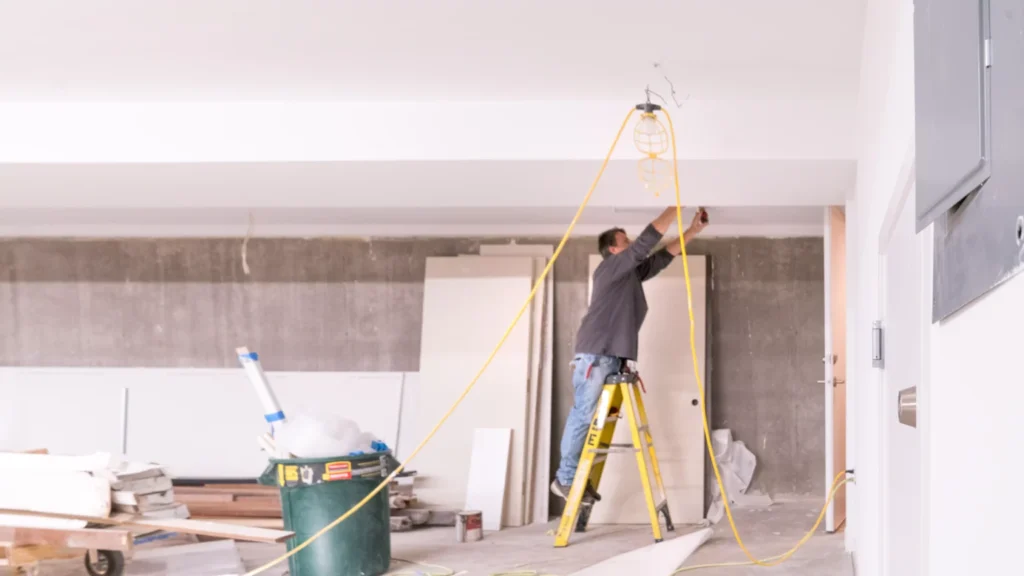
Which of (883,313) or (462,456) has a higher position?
(883,313)

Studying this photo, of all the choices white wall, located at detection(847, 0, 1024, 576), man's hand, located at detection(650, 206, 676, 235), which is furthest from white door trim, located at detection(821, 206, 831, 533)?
white wall, located at detection(847, 0, 1024, 576)

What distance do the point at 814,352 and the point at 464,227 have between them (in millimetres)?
2512

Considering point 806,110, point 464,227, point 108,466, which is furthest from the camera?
point 464,227

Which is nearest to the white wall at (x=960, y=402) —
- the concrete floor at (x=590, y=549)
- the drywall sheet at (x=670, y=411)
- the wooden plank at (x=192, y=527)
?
the concrete floor at (x=590, y=549)

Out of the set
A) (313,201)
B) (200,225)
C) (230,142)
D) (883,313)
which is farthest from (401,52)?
(200,225)

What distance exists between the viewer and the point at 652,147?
12.8ft

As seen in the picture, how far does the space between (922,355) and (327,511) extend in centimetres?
304

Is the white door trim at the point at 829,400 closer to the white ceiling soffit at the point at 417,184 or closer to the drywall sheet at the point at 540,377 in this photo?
the white ceiling soffit at the point at 417,184

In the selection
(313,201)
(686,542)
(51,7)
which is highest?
(51,7)

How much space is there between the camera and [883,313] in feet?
8.38

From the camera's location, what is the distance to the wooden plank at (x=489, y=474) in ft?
18.1

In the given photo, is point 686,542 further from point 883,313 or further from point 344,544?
point 883,313

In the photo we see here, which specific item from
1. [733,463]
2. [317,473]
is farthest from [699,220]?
[317,473]

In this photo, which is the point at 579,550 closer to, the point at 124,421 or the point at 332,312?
the point at 332,312
